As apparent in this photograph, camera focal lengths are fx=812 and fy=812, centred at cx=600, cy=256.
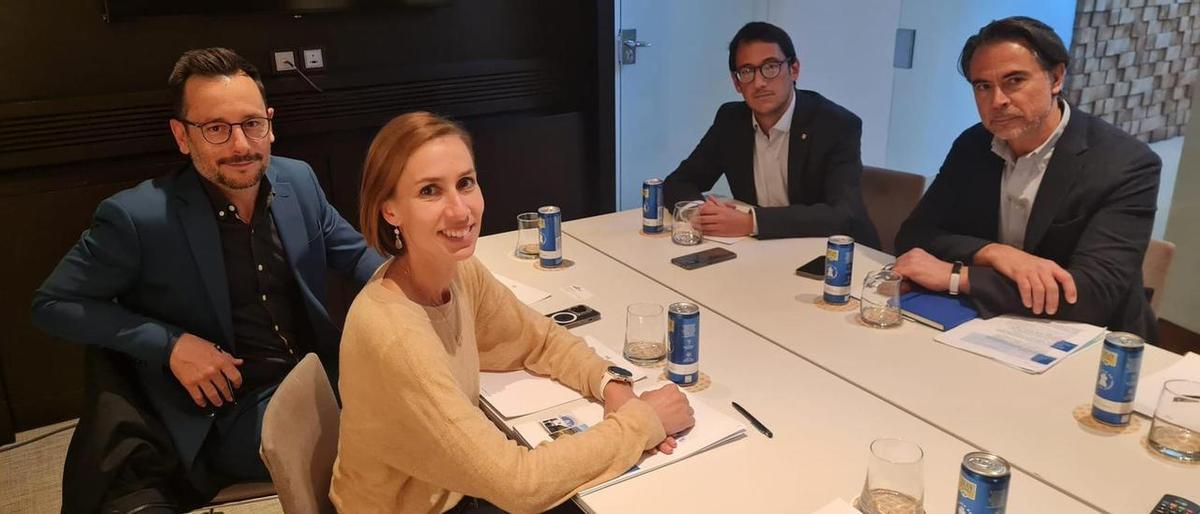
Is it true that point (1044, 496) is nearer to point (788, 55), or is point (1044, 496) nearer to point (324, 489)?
point (324, 489)

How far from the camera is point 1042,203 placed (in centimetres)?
203

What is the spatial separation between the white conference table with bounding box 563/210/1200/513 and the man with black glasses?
0.46ft

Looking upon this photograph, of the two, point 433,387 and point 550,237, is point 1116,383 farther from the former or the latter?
point 550,237

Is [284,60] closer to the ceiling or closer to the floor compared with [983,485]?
closer to the ceiling

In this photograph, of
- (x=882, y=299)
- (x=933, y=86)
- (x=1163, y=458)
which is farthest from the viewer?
(x=933, y=86)

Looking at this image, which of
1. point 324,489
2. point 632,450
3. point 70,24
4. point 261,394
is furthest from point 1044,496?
point 70,24

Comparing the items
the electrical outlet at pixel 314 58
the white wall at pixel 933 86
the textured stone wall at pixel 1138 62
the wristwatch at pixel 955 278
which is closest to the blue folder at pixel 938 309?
the wristwatch at pixel 955 278

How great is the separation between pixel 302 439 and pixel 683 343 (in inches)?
28.8

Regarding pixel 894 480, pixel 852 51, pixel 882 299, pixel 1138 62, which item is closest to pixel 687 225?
pixel 882 299

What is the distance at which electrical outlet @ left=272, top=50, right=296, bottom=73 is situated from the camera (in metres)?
3.39

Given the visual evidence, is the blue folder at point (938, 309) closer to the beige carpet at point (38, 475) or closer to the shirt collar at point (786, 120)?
the shirt collar at point (786, 120)

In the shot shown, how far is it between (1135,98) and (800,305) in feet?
8.37

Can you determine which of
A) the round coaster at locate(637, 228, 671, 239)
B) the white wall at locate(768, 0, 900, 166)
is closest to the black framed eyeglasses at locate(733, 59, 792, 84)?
the round coaster at locate(637, 228, 671, 239)

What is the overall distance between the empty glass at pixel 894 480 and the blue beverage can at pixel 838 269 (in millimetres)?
803
